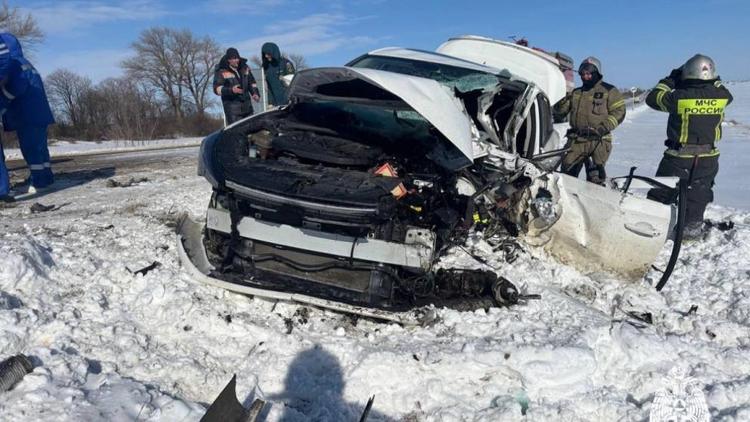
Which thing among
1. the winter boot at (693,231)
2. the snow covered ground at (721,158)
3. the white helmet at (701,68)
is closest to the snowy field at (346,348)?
the winter boot at (693,231)

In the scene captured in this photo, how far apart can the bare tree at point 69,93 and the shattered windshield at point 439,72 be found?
24779 mm

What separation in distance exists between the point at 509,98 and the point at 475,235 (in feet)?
4.44

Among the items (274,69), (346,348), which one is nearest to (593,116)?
(346,348)

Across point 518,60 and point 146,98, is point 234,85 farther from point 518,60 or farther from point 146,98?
point 146,98

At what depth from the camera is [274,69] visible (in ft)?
25.5

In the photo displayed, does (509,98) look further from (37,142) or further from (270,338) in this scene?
(37,142)

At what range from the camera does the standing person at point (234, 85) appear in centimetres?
700

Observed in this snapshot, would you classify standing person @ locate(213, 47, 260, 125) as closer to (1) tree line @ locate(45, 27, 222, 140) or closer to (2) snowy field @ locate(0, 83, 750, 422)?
(2) snowy field @ locate(0, 83, 750, 422)

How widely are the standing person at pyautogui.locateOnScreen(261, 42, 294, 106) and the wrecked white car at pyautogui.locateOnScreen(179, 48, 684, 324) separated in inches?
139

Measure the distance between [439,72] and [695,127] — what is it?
8.11 ft

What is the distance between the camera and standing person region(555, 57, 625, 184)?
566 cm

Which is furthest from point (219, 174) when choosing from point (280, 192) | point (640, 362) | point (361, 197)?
point (640, 362)

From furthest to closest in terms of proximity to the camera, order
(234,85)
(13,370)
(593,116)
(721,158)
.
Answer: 1. (721,158)
2. (234,85)
3. (593,116)
4. (13,370)

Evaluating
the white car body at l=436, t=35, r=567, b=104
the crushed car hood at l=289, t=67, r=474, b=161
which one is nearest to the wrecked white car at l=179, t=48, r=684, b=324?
the crushed car hood at l=289, t=67, r=474, b=161
